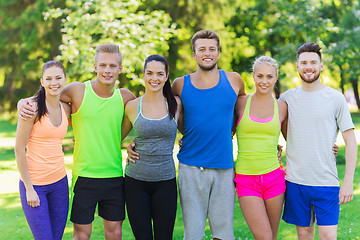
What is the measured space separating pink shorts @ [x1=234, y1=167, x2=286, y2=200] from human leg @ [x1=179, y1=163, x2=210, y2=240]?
37cm

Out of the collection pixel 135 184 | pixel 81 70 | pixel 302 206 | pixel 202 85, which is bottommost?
pixel 302 206

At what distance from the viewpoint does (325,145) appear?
3895 millimetres

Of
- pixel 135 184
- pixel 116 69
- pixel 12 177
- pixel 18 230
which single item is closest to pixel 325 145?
pixel 135 184

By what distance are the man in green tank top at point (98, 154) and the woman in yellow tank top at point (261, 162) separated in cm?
119

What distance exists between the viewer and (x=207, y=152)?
4008 millimetres

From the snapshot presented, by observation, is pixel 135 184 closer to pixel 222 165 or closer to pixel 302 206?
pixel 222 165

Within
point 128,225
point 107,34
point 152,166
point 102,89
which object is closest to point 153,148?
point 152,166

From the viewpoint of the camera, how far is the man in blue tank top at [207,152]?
13.2 ft

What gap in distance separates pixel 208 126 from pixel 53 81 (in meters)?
1.49

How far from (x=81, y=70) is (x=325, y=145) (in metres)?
8.17

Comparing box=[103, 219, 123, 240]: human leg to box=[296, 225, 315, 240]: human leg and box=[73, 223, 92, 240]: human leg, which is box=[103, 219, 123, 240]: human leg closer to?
box=[73, 223, 92, 240]: human leg

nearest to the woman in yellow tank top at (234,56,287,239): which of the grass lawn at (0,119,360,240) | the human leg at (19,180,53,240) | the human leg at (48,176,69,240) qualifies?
the human leg at (48,176,69,240)

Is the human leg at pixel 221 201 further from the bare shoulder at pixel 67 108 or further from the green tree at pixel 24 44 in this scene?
the green tree at pixel 24 44

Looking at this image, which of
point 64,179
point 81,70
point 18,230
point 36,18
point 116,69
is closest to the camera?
point 64,179
